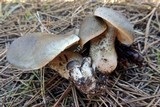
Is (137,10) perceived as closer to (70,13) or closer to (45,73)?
(70,13)

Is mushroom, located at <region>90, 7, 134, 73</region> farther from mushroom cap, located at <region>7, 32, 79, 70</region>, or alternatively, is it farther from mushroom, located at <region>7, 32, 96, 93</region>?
mushroom cap, located at <region>7, 32, 79, 70</region>

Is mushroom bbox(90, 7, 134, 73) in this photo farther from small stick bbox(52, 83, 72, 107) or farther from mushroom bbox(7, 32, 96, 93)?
small stick bbox(52, 83, 72, 107)

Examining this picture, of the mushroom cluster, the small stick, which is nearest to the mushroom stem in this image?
the mushroom cluster

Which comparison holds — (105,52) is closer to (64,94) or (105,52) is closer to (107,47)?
(107,47)

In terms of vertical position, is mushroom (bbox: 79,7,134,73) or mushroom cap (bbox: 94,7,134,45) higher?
mushroom cap (bbox: 94,7,134,45)

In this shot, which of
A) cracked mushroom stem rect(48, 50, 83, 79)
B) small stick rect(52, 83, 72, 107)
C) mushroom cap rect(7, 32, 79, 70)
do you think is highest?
mushroom cap rect(7, 32, 79, 70)

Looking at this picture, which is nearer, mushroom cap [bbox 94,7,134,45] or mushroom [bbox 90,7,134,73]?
mushroom cap [bbox 94,7,134,45]
